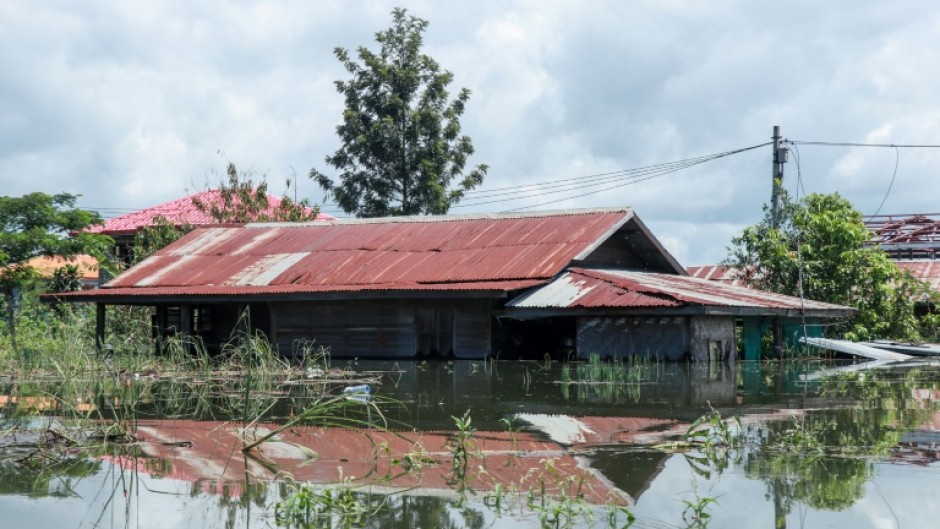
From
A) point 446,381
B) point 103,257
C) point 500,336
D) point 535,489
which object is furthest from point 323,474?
point 103,257

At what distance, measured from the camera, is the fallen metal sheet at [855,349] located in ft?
81.5

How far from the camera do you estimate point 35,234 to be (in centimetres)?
2708

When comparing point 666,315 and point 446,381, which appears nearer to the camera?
point 446,381

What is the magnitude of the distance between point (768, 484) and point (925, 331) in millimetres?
27205

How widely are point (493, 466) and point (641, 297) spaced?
43.8 feet

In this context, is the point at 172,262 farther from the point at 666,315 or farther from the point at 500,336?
the point at 666,315

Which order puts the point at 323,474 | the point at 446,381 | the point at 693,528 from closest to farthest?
the point at 693,528
the point at 323,474
the point at 446,381

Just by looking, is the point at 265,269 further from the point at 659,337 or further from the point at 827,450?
the point at 827,450

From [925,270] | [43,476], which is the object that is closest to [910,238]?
[925,270]

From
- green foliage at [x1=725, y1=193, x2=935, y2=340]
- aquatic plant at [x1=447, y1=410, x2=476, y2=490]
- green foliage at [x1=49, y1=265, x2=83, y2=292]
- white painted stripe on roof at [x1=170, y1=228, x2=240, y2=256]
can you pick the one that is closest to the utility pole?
green foliage at [x1=725, y1=193, x2=935, y2=340]

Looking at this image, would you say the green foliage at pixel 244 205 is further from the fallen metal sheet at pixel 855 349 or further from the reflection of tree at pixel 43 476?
the reflection of tree at pixel 43 476

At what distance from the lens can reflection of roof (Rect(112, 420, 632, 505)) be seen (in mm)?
7129

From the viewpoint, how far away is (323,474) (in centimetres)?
750

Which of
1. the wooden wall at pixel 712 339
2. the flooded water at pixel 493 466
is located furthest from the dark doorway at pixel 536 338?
the flooded water at pixel 493 466
